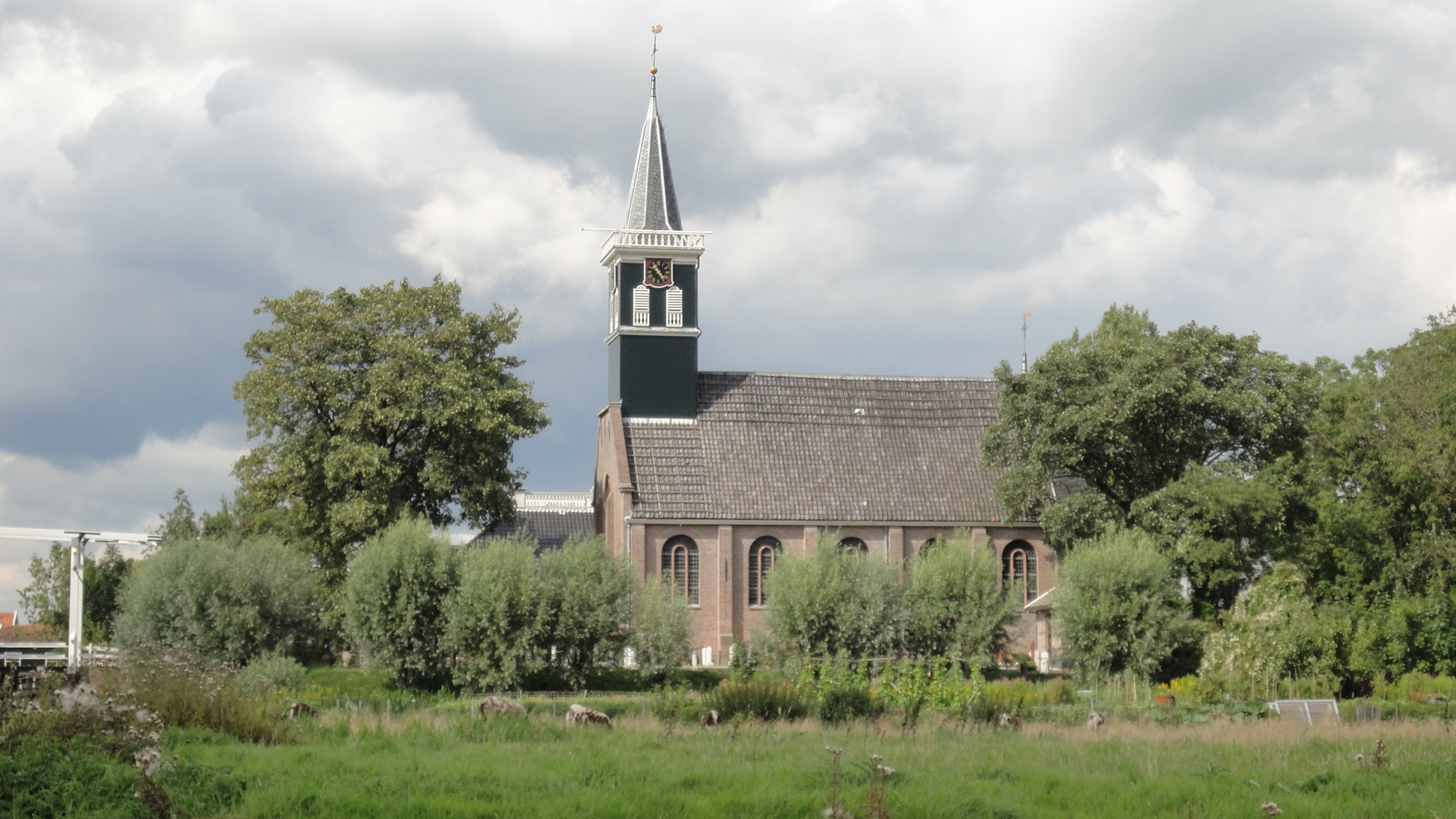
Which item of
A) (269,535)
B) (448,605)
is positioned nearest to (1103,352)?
(448,605)

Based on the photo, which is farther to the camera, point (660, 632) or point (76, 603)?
point (76, 603)

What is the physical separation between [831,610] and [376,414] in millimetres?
16854

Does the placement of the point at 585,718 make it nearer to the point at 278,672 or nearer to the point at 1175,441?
the point at 278,672

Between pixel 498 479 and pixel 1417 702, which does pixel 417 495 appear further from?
pixel 1417 702

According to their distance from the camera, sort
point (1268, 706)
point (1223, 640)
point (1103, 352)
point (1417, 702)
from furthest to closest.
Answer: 1. point (1103, 352)
2. point (1223, 640)
3. point (1417, 702)
4. point (1268, 706)

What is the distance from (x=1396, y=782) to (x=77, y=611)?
37.6 meters

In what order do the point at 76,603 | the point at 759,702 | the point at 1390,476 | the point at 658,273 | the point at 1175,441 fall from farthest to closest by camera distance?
the point at 658,273 → the point at 1390,476 → the point at 1175,441 → the point at 76,603 → the point at 759,702

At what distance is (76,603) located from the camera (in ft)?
140

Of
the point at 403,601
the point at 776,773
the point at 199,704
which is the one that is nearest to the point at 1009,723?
the point at 776,773

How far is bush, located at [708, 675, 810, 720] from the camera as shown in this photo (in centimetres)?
2402

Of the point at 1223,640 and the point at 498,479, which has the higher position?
the point at 498,479

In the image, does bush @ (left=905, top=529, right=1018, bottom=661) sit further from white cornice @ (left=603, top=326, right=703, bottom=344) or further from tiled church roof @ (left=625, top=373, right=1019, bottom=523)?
white cornice @ (left=603, top=326, right=703, bottom=344)

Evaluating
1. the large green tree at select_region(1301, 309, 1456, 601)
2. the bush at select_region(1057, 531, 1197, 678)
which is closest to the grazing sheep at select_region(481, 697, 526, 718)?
the bush at select_region(1057, 531, 1197, 678)

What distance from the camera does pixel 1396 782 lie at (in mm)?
17859
